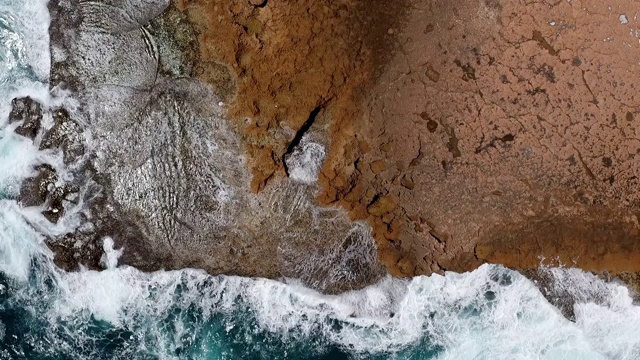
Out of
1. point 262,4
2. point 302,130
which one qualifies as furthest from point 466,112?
point 262,4

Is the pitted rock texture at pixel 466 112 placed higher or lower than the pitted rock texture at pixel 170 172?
higher

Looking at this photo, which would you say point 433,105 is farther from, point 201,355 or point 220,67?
point 201,355

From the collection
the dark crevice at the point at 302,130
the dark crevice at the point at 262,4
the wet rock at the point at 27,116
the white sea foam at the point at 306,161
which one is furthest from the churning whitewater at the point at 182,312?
the dark crevice at the point at 262,4

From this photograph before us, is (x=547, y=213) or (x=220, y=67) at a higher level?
(x=547, y=213)

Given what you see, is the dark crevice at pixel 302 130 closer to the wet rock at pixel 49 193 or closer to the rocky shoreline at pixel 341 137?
the rocky shoreline at pixel 341 137

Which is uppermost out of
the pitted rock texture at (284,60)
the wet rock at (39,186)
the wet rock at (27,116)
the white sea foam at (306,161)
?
the pitted rock texture at (284,60)

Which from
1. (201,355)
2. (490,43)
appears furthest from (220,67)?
(201,355)

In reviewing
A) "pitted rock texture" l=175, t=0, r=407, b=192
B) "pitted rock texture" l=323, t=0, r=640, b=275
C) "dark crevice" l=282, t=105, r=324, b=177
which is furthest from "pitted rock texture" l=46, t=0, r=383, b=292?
"pitted rock texture" l=323, t=0, r=640, b=275

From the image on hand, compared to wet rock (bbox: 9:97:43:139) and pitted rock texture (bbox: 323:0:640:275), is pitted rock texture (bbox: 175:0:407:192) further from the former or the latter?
wet rock (bbox: 9:97:43:139)
